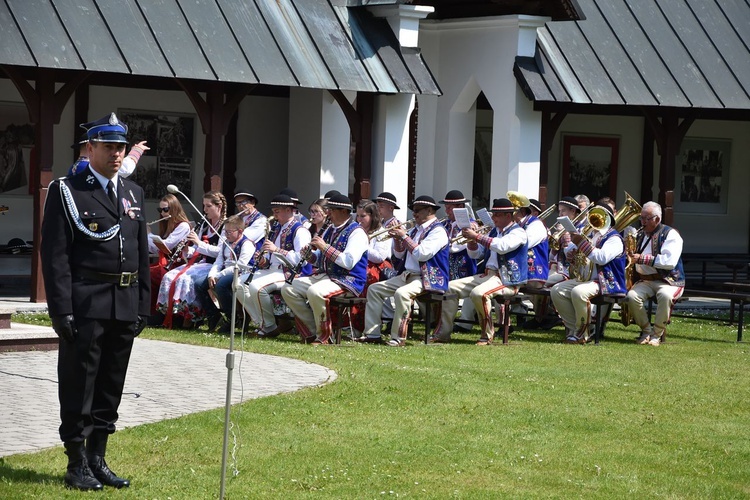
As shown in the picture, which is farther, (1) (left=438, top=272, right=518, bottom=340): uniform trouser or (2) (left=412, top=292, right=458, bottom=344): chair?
(1) (left=438, top=272, right=518, bottom=340): uniform trouser

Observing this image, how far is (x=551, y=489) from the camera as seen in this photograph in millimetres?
7695

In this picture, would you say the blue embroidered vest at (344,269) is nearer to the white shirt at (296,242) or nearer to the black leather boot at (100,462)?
the white shirt at (296,242)

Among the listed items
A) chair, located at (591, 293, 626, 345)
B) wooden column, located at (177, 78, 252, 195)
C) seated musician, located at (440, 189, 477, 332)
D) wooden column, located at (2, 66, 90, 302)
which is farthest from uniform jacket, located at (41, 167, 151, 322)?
wooden column, located at (177, 78, 252, 195)

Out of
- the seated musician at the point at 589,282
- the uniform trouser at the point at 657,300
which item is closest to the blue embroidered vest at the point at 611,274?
the seated musician at the point at 589,282

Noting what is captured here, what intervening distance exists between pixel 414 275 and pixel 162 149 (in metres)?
7.62

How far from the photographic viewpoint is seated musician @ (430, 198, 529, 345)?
14523 millimetres

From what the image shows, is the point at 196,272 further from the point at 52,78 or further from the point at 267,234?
the point at 52,78

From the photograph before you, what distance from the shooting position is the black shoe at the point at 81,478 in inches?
282

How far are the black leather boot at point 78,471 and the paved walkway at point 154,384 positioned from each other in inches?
31.1

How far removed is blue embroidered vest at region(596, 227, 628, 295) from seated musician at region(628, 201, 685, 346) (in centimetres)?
22


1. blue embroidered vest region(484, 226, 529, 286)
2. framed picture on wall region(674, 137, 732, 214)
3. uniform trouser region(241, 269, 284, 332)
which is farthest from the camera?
framed picture on wall region(674, 137, 732, 214)

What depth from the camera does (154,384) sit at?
10.5 m

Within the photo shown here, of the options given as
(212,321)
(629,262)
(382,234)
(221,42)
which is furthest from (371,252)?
(221,42)

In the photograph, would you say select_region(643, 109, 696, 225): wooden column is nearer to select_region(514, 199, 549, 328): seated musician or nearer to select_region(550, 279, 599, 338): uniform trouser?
select_region(514, 199, 549, 328): seated musician
